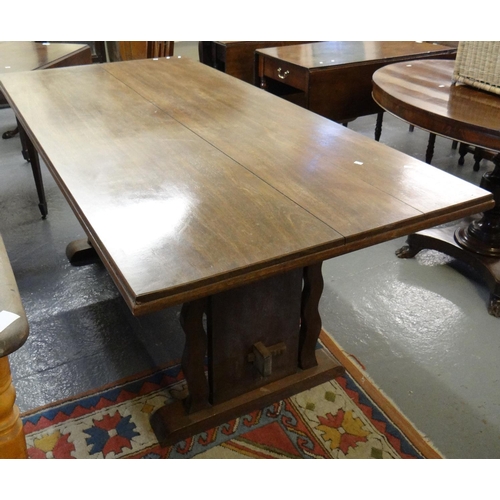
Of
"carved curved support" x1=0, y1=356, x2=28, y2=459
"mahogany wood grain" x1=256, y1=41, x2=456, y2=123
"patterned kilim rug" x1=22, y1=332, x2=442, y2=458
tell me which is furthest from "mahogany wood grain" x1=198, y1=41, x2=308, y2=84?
"carved curved support" x1=0, y1=356, x2=28, y2=459

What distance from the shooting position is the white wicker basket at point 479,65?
5.88 feet

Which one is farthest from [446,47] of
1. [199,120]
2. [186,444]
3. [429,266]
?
[186,444]

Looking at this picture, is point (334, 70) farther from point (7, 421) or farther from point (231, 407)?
point (7, 421)

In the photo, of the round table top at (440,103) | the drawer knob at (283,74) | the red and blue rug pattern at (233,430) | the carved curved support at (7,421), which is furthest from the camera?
the drawer knob at (283,74)

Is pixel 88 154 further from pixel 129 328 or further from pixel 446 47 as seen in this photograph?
pixel 446 47

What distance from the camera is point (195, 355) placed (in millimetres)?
1423

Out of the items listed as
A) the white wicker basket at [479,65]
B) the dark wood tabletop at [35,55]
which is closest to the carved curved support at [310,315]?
the white wicker basket at [479,65]

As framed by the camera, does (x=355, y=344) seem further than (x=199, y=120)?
Yes

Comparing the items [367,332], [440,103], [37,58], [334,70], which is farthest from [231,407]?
[37,58]

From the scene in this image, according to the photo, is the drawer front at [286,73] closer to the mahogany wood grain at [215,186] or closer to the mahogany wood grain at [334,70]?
the mahogany wood grain at [334,70]

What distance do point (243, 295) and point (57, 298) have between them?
985 millimetres

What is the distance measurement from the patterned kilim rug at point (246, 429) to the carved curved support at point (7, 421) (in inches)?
19.2

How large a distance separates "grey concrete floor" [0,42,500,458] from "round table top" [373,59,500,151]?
676 millimetres

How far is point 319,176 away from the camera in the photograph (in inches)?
52.2
